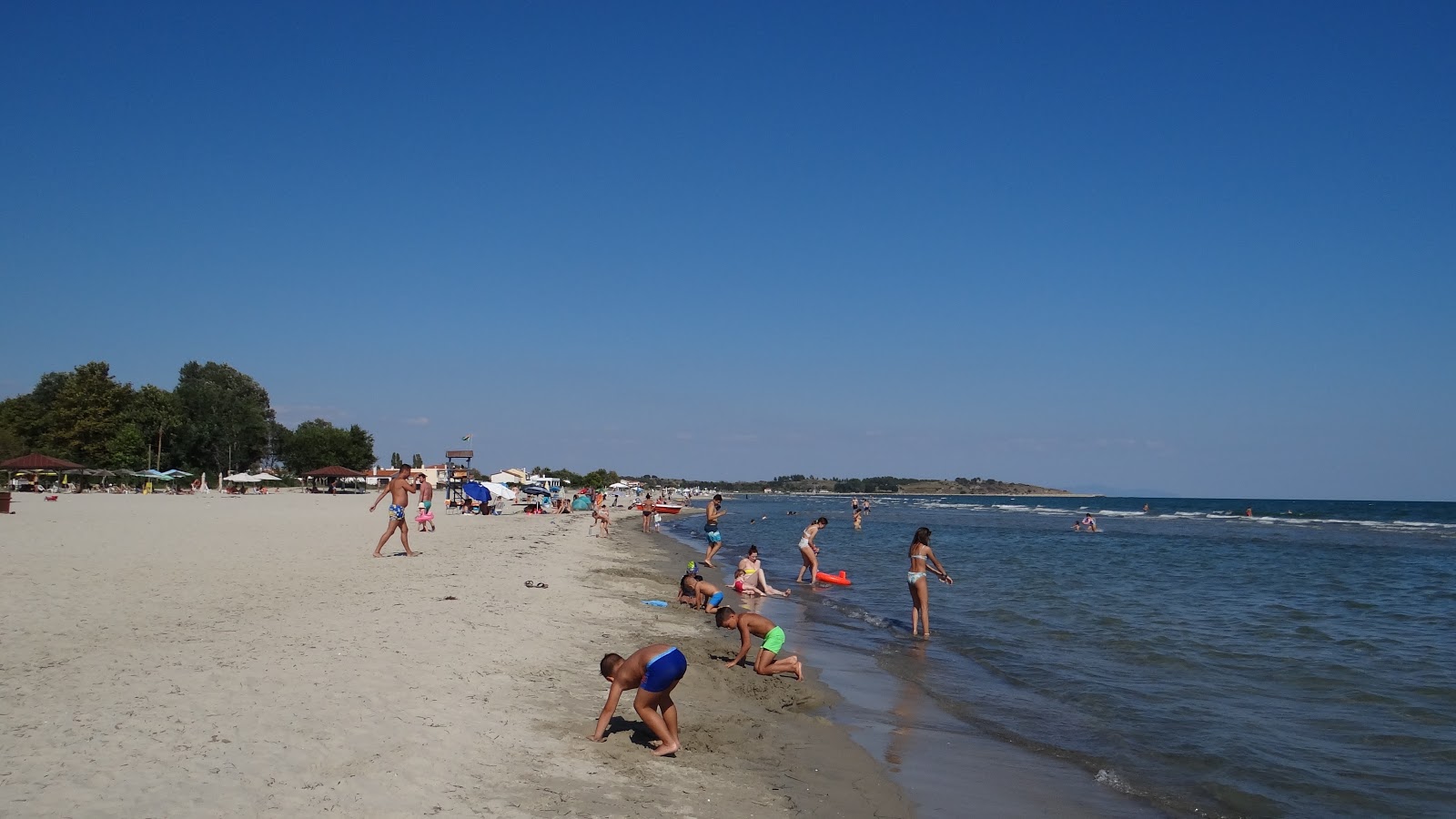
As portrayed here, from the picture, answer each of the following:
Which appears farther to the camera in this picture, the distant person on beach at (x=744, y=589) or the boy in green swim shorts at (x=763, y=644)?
the distant person on beach at (x=744, y=589)

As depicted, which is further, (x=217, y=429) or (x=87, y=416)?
(x=217, y=429)

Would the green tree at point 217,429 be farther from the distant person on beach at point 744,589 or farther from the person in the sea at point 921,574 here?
the person in the sea at point 921,574

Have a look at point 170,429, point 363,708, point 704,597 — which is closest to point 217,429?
point 170,429

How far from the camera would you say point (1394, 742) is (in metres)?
8.09

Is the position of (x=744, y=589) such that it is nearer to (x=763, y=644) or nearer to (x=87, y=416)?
(x=763, y=644)

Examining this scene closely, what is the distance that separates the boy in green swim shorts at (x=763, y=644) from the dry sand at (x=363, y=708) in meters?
0.24

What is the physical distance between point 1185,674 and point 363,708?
975 centimetres

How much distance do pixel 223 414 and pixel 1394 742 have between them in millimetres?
82238

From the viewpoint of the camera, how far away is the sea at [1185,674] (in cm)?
704

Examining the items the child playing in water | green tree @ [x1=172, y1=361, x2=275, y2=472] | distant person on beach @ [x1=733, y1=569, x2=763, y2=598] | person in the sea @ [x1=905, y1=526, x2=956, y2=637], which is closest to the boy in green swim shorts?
person in the sea @ [x1=905, y1=526, x2=956, y2=637]

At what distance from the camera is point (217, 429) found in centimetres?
7288

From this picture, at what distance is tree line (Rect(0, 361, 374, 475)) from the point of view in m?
61.5

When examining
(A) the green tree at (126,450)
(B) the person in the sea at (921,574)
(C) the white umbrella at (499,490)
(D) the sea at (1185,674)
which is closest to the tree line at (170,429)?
(A) the green tree at (126,450)

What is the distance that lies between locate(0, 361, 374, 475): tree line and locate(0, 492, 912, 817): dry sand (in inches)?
2365
